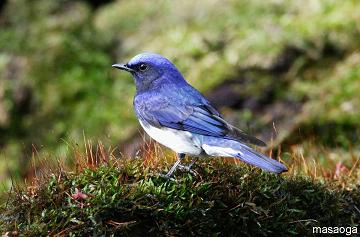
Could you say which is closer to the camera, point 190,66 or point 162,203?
point 162,203

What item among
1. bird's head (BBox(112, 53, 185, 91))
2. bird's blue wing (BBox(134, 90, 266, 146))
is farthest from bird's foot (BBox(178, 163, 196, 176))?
bird's head (BBox(112, 53, 185, 91))

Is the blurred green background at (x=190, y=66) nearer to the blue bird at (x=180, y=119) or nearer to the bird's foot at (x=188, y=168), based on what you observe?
the blue bird at (x=180, y=119)

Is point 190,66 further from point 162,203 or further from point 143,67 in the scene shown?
point 162,203

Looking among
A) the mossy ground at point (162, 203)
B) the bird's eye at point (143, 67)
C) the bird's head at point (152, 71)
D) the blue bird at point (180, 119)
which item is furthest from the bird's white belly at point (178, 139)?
the bird's eye at point (143, 67)

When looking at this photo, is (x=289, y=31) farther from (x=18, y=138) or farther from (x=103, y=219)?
(x=103, y=219)

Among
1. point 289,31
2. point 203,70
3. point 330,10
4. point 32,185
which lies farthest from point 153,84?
point 330,10

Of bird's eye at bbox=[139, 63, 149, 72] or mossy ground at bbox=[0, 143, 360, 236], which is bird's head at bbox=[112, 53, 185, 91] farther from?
mossy ground at bbox=[0, 143, 360, 236]

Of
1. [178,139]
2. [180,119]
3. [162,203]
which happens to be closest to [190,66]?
[180,119]
